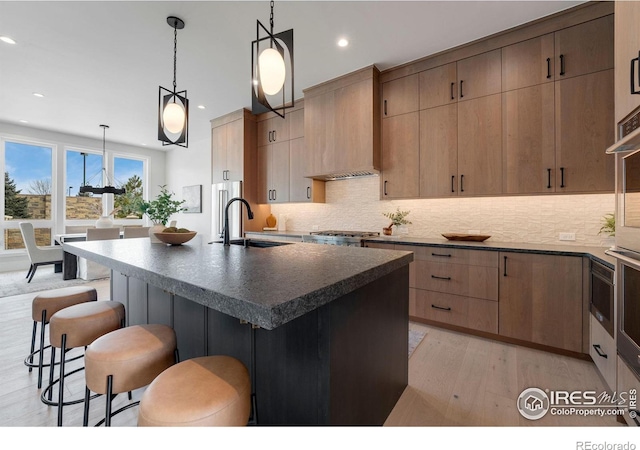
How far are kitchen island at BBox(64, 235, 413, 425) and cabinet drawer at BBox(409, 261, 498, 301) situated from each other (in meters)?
1.28

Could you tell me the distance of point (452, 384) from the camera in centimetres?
195

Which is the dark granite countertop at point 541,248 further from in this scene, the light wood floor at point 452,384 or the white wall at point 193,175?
the white wall at point 193,175

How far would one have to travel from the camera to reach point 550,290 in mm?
2295

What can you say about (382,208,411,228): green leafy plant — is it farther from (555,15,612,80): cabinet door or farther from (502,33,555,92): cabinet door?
(555,15,612,80): cabinet door

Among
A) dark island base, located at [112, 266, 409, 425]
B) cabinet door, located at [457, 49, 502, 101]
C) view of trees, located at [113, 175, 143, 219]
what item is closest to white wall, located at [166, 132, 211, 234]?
view of trees, located at [113, 175, 143, 219]

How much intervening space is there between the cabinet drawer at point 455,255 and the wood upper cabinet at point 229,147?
122 inches

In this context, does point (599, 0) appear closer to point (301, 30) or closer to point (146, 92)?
point (301, 30)

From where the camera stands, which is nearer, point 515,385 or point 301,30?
point 515,385

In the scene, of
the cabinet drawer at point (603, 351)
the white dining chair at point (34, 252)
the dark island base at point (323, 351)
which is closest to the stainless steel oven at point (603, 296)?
the cabinet drawer at point (603, 351)

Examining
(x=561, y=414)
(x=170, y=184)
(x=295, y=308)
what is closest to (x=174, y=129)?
(x=295, y=308)

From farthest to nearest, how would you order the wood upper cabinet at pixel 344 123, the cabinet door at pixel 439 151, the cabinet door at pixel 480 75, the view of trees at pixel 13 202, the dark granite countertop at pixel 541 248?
the view of trees at pixel 13 202 < the wood upper cabinet at pixel 344 123 < the cabinet door at pixel 439 151 < the cabinet door at pixel 480 75 < the dark granite countertop at pixel 541 248

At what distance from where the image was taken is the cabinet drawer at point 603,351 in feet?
5.41

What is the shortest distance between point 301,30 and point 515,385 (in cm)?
345

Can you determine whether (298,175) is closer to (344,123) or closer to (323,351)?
(344,123)
